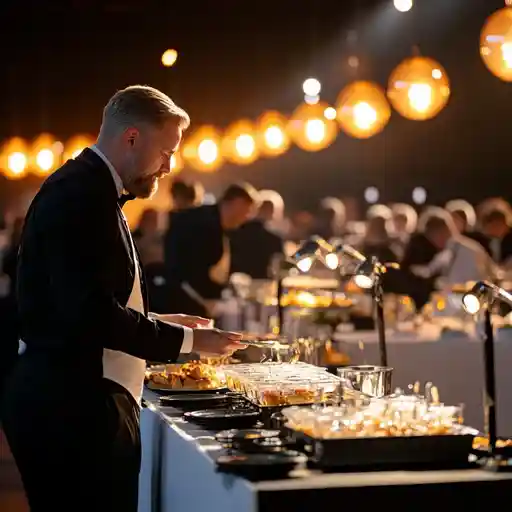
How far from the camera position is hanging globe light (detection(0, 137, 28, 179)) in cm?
1209

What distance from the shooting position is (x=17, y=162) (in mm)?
12156

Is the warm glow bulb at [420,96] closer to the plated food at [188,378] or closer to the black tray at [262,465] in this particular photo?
the plated food at [188,378]

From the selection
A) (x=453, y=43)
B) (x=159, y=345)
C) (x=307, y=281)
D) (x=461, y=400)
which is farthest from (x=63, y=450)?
(x=453, y=43)

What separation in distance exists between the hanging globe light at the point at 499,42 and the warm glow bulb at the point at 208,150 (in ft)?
20.4

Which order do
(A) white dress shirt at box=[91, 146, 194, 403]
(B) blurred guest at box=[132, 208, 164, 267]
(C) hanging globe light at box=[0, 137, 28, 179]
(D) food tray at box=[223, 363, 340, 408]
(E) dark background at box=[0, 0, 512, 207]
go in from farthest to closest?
(C) hanging globe light at box=[0, 137, 28, 179], (E) dark background at box=[0, 0, 512, 207], (B) blurred guest at box=[132, 208, 164, 267], (D) food tray at box=[223, 363, 340, 408], (A) white dress shirt at box=[91, 146, 194, 403]

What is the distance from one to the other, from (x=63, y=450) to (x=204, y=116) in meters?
9.72

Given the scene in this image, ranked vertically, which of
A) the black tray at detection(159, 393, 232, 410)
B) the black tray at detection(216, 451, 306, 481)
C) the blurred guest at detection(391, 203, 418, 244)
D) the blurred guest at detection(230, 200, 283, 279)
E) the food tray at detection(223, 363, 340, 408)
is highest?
the blurred guest at detection(391, 203, 418, 244)

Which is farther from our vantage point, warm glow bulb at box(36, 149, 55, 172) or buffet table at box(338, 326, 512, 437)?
warm glow bulb at box(36, 149, 55, 172)

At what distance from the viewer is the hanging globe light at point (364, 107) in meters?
6.75

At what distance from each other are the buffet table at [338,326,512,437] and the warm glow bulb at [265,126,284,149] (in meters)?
4.03

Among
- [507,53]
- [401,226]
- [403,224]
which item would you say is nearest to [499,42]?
[507,53]

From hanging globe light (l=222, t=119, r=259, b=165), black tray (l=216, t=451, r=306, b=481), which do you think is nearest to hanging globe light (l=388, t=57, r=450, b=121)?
black tray (l=216, t=451, r=306, b=481)

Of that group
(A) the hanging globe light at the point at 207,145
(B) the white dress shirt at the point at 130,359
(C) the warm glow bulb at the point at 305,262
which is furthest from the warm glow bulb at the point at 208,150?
(B) the white dress shirt at the point at 130,359

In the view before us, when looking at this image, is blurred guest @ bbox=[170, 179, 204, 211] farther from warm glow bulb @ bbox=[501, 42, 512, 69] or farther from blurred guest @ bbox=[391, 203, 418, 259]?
blurred guest @ bbox=[391, 203, 418, 259]
